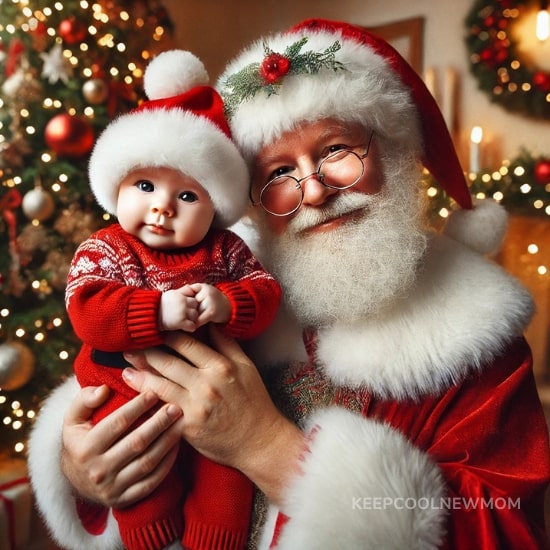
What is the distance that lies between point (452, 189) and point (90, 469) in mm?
1008

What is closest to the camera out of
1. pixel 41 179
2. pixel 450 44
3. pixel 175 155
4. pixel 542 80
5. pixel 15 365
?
pixel 175 155

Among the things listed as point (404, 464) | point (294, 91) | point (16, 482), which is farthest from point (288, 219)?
point (16, 482)

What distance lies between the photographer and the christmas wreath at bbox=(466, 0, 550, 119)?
7.76 feet

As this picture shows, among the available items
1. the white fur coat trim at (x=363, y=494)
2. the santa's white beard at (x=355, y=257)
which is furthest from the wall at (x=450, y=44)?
the white fur coat trim at (x=363, y=494)

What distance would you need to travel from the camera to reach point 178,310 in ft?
2.65

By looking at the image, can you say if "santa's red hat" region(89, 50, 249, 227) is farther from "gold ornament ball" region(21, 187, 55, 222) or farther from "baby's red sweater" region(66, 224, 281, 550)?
"gold ornament ball" region(21, 187, 55, 222)

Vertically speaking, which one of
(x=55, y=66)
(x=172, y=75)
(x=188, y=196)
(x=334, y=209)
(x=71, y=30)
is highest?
(x=71, y=30)

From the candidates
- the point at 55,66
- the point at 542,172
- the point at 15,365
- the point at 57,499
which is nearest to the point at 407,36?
the point at 542,172

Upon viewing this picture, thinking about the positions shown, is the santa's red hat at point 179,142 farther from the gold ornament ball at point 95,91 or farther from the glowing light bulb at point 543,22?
the glowing light bulb at point 543,22

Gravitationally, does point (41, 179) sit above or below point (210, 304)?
above

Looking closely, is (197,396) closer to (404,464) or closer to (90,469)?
(90,469)

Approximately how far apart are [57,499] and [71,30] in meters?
2.01

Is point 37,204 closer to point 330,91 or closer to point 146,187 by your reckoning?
point 146,187

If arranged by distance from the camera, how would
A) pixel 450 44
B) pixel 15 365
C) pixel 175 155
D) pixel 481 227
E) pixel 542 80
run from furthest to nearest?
pixel 450 44
pixel 542 80
pixel 15 365
pixel 481 227
pixel 175 155
